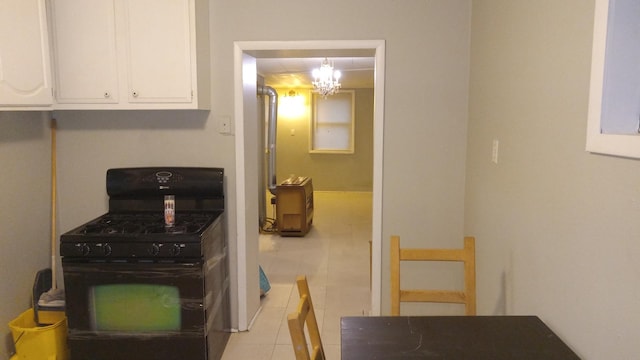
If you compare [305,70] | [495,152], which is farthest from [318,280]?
[305,70]

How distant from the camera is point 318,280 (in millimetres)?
4328

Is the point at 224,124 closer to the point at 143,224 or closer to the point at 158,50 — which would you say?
the point at 158,50

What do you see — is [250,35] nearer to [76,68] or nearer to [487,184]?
[76,68]

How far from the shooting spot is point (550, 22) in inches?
65.1

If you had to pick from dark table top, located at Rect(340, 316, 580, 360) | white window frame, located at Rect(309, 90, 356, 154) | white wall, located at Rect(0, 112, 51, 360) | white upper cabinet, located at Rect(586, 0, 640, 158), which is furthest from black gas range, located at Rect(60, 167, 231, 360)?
white window frame, located at Rect(309, 90, 356, 154)

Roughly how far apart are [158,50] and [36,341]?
176 cm

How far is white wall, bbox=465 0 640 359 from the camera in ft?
4.03

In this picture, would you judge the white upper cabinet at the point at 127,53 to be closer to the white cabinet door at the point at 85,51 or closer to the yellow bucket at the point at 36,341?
the white cabinet door at the point at 85,51

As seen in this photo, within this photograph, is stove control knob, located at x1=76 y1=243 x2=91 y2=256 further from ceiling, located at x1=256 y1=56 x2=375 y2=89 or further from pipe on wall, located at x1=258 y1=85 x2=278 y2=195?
pipe on wall, located at x1=258 y1=85 x2=278 y2=195

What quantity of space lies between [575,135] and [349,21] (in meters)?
1.75

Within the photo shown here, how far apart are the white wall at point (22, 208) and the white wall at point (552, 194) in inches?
104

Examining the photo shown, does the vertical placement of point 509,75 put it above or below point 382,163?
above

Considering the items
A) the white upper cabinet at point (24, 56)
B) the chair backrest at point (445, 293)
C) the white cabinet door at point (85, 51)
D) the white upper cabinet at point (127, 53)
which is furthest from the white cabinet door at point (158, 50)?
the chair backrest at point (445, 293)

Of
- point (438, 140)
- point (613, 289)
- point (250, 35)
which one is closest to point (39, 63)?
point (250, 35)
